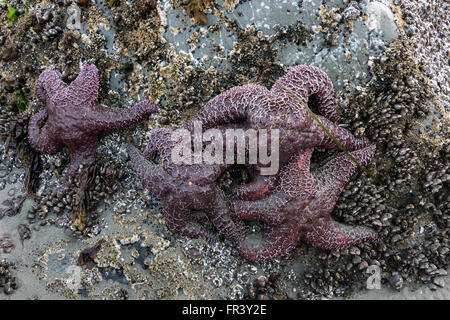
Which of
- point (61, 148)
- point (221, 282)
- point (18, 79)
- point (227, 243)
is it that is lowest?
point (221, 282)

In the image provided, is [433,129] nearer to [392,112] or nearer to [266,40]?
[392,112]

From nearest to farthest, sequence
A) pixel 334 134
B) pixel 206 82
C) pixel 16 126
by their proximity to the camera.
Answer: pixel 334 134
pixel 206 82
pixel 16 126

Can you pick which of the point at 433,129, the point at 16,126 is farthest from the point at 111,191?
the point at 433,129

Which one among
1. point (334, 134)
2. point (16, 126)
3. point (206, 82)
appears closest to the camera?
point (334, 134)

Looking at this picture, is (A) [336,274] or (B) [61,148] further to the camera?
(B) [61,148]

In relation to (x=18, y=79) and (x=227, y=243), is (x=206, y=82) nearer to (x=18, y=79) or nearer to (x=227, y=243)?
(x=227, y=243)

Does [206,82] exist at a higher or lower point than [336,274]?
higher
